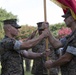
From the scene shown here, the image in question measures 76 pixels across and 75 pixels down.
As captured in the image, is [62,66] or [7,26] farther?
[7,26]

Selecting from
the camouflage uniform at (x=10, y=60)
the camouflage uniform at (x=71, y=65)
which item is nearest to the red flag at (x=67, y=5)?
the camouflage uniform at (x=71, y=65)

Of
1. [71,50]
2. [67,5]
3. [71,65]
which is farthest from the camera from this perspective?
[67,5]

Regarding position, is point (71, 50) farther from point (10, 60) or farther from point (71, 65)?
point (10, 60)

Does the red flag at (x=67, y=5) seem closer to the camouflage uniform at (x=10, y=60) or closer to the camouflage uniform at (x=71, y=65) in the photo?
the camouflage uniform at (x=71, y=65)

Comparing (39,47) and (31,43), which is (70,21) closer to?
(31,43)

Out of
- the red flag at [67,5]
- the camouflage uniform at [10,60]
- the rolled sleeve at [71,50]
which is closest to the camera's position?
the rolled sleeve at [71,50]

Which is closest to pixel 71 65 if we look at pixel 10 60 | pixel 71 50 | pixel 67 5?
pixel 71 50

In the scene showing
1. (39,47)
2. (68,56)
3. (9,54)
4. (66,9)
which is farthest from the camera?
(39,47)

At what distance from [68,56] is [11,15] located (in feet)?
130

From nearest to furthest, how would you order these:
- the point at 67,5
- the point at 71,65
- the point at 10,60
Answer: the point at 71,65 → the point at 67,5 → the point at 10,60

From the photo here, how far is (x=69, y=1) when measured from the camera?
5258mm

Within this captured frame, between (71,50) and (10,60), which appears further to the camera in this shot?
(10,60)

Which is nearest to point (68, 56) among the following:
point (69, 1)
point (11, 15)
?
point (69, 1)

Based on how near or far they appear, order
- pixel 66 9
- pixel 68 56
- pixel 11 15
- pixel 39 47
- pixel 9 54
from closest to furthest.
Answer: pixel 68 56 → pixel 66 9 → pixel 9 54 → pixel 39 47 → pixel 11 15
